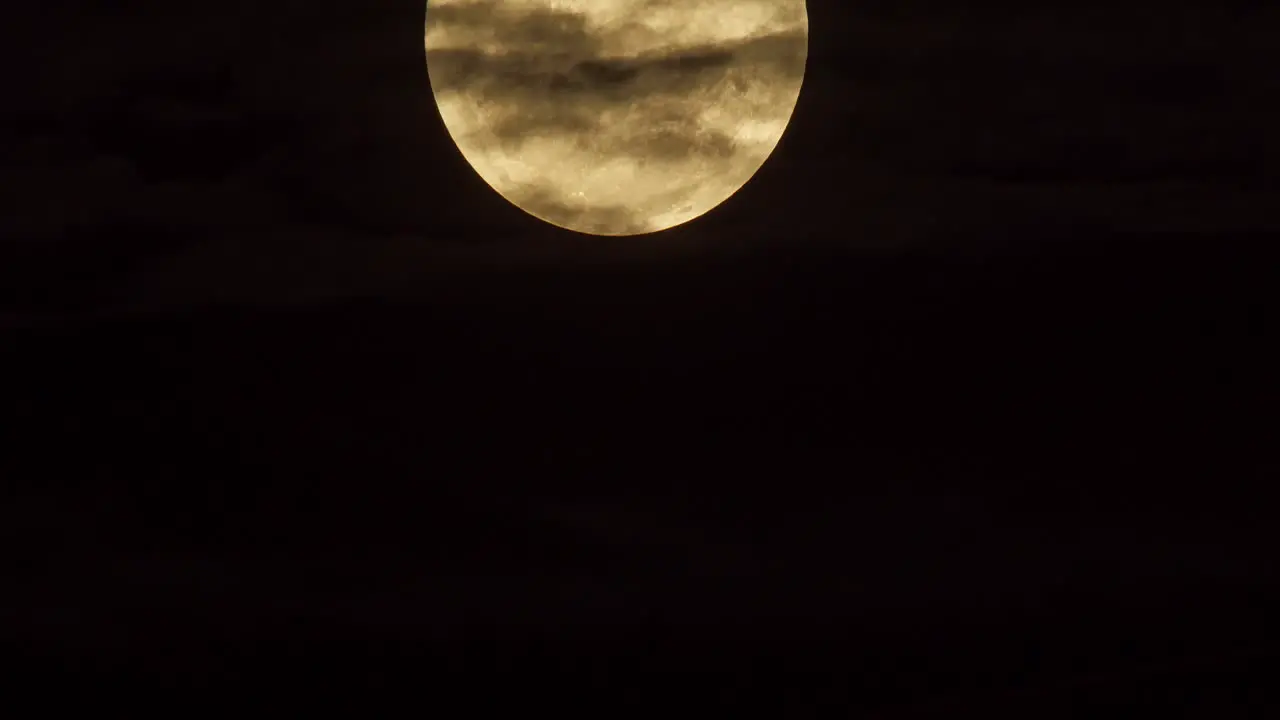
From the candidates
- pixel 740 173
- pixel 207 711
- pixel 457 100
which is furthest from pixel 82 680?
pixel 740 173

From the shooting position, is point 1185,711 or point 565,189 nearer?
point 565,189

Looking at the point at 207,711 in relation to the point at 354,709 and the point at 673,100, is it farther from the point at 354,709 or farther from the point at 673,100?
the point at 673,100

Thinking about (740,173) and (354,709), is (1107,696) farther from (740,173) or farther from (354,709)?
(354,709)

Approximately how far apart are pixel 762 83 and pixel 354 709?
221 inches

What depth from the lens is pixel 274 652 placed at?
7863 mm

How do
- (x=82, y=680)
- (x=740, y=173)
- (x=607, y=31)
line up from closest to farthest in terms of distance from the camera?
(x=607, y=31)
(x=740, y=173)
(x=82, y=680)

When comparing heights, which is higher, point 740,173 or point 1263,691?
point 740,173

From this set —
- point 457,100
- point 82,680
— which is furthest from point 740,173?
point 82,680

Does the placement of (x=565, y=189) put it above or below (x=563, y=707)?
above

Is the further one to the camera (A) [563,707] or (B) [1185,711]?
(A) [563,707]

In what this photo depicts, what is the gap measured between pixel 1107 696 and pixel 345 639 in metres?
5.39

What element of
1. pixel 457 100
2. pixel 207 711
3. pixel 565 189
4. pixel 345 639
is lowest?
pixel 207 711

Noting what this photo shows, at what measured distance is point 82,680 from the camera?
24.8ft

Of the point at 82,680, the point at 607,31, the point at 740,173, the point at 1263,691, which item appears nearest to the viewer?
the point at 607,31
